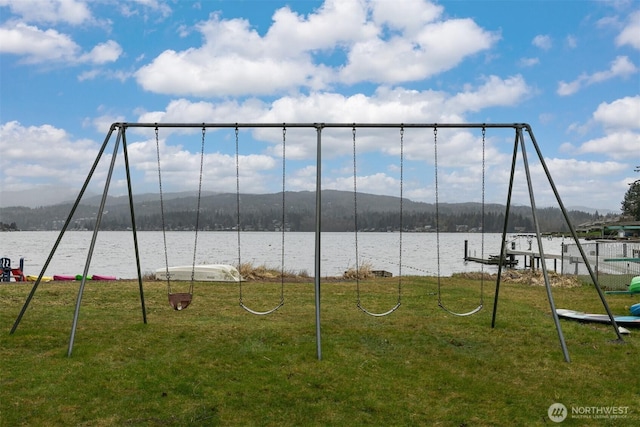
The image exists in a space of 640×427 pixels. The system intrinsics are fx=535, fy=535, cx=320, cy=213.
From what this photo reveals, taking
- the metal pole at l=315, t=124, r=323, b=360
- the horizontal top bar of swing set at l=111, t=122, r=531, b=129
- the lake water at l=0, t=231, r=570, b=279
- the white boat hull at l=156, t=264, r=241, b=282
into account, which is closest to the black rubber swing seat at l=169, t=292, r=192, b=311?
the metal pole at l=315, t=124, r=323, b=360

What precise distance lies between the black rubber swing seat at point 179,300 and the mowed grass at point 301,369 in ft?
1.52

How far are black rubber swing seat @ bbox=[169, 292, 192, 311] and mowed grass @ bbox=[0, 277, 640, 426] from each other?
1.52 feet

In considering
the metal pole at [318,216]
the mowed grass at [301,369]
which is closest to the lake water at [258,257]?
the mowed grass at [301,369]

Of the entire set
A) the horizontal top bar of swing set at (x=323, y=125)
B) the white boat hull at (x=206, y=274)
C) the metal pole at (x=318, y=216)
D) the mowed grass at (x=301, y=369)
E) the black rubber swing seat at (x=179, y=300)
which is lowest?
the mowed grass at (x=301, y=369)

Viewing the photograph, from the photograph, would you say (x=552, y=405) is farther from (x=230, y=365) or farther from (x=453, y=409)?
(x=230, y=365)

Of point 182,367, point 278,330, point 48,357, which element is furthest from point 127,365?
point 278,330

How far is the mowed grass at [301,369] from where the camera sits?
602cm

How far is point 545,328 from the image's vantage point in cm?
1019

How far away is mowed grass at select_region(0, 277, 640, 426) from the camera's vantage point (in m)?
6.02

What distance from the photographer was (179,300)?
9.62m

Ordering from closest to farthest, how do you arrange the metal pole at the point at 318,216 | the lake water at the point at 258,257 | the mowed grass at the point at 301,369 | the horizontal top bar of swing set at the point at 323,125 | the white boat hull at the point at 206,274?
the mowed grass at the point at 301,369 < the metal pole at the point at 318,216 < the horizontal top bar of swing set at the point at 323,125 < the white boat hull at the point at 206,274 < the lake water at the point at 258,257

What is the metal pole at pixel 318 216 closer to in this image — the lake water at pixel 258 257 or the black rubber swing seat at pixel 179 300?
the black rubber swing seat at pixel 179 300

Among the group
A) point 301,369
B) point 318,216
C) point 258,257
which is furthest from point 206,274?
point 258,257

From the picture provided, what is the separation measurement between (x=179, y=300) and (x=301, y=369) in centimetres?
323
